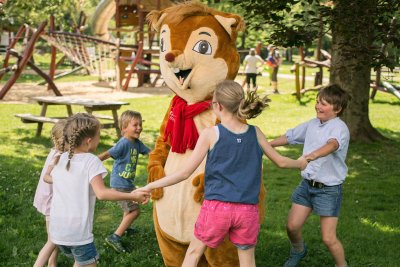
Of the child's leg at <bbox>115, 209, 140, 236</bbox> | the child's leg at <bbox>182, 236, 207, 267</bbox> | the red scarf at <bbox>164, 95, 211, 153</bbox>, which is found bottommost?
the child's leg at <bbox>115, 209, 140, 236</bbox>

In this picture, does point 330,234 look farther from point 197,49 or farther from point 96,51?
point 96,51

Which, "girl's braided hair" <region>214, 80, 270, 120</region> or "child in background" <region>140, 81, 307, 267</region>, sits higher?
"girl's braided hair" <region>214, 80, 270, 120</region>

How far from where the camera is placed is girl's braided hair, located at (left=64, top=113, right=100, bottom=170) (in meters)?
3.73

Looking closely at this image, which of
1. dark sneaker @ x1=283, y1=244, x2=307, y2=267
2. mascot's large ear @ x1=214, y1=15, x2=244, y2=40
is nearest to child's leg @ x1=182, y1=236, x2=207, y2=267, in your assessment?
dark sneaker @ x1=283, y1=244, x2=307, y2=267

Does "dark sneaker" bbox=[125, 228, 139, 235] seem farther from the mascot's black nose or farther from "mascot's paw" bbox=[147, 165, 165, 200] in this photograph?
the mascot's black nose

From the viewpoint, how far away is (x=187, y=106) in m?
4.58

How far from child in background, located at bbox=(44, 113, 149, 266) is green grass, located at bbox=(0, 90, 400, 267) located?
1232 millimetres

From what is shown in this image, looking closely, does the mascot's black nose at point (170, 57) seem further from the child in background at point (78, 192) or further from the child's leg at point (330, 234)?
the child's leg at point (330, 234)

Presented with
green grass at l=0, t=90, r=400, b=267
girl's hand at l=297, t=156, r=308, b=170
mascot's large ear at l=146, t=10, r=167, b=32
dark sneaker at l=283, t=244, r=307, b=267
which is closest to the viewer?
girl's hand at l=297, t=156, r=308, b=170

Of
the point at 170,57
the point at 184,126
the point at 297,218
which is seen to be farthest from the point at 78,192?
the point at 297,218

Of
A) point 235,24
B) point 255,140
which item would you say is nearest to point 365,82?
point 235,24

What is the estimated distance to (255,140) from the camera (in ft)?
12.2

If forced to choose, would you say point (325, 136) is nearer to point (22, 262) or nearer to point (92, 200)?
point (92, 200)

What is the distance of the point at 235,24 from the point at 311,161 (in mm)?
1261
